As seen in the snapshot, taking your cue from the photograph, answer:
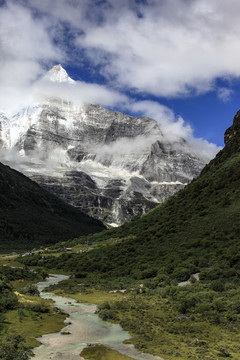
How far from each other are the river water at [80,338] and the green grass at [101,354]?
1.73 feet

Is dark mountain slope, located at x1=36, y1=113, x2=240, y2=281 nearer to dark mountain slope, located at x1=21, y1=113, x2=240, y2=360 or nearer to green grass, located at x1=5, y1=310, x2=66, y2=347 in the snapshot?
dark mountain slope, located at x1=21, y1=113, x2=240, y2=360

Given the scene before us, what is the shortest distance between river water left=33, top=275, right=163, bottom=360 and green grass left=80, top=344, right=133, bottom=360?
53cm

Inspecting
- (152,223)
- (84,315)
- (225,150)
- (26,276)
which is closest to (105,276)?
(26,276)

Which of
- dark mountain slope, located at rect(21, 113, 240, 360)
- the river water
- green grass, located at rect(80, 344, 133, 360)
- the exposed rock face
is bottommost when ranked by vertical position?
the river water

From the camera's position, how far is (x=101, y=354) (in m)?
24.3

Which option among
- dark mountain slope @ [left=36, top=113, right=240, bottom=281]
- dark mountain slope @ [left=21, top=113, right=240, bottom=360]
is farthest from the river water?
dark mountain slope @ [left=36, top=113, right=240, bottom=281]

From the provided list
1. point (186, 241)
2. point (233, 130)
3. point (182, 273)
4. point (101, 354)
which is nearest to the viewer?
point (101, 354)

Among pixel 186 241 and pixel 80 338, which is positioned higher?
pixel 186 241

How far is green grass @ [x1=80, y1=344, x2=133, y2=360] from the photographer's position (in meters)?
23.7

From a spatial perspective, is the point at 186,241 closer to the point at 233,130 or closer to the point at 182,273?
the point at 182,273

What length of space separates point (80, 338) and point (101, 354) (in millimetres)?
5378

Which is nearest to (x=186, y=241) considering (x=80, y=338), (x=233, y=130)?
(x=80, y=338)

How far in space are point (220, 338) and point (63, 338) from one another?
41.3 ft

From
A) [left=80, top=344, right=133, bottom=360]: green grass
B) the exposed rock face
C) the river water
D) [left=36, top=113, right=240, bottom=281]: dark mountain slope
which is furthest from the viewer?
the exposed rock face
